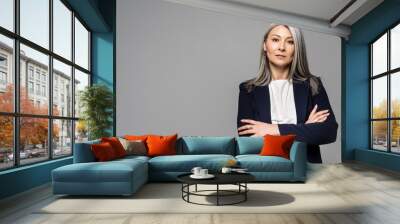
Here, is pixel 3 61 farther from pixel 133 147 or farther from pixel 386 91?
pixel 386 91

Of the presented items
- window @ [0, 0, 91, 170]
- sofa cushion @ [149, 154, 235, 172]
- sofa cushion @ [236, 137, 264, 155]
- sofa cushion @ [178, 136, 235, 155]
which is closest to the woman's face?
sofa cushion @ [236, 137, 264, 155]

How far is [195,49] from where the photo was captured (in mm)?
8320

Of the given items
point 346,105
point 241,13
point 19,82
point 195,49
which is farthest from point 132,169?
point 346,105

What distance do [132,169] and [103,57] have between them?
4290 millimetres

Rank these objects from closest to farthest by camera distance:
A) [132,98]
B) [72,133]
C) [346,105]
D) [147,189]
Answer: [147,189], [72,133], [132,98], [346,105]

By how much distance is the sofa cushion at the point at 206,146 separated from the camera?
684cm

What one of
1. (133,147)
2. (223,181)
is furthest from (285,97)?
(223,181)

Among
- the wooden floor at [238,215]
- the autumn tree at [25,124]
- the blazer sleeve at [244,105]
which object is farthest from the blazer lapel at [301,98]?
the autumn tree at [25,124]

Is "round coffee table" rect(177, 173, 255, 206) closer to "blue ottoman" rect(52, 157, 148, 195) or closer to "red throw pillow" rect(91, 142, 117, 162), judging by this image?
"blue ottoman" rect(52, 157, 148, 195)

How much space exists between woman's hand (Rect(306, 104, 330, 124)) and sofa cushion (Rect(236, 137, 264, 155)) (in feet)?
5.54

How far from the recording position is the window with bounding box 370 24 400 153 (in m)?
8.21

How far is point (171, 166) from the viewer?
5.99 m

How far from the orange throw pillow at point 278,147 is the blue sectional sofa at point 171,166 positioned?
6.5 inches

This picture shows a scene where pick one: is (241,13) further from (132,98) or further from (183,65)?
(132,98)
